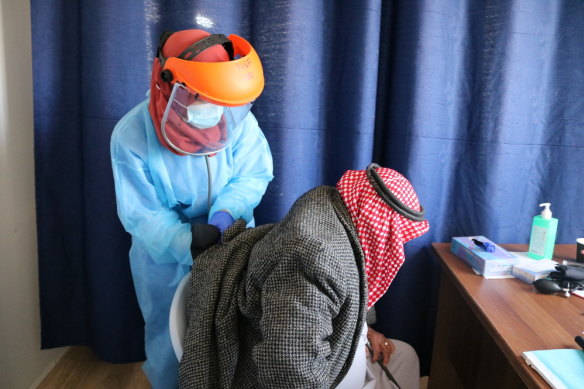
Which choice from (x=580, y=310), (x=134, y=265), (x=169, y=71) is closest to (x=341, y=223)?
(x=169, y=71)

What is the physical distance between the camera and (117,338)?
1.52m

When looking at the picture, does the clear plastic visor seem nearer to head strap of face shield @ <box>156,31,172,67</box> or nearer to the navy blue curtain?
→ head strap of face shield @ <box>156,31,172,67</box>

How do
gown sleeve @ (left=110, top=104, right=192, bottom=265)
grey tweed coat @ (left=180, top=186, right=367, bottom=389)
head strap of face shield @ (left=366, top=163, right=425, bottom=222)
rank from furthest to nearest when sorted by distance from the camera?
gown sleeve @ (left=110, top=104, right=192, bottom=265) < head strap of face shield @ (left=366, top=163, right=425, bottom=222) < grey tweed coat @ (left=180, top=186, right=367, bottom=389)

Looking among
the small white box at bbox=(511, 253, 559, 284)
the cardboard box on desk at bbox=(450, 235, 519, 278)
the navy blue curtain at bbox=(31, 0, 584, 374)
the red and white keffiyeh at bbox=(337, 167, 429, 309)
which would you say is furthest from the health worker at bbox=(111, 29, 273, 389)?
the small white box at bbox=(511, 253, 559, 284)

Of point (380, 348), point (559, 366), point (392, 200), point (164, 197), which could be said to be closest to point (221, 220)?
point (164, 197)

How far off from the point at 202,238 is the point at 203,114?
33 cm

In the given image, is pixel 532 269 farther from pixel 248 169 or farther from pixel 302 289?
pixel 248 169

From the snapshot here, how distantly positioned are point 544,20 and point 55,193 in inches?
73.8

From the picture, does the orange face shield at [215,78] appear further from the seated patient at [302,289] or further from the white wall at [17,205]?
the white wall at [17,205]

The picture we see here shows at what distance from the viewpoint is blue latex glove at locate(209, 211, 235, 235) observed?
1061mm

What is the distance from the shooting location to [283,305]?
68 cm

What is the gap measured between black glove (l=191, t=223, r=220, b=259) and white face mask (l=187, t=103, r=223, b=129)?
0.90 ft

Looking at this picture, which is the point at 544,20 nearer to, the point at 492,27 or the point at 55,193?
the point at 492,27

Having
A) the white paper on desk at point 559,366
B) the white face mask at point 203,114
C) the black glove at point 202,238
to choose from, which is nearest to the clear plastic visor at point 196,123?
the white face mask at point 203,114
